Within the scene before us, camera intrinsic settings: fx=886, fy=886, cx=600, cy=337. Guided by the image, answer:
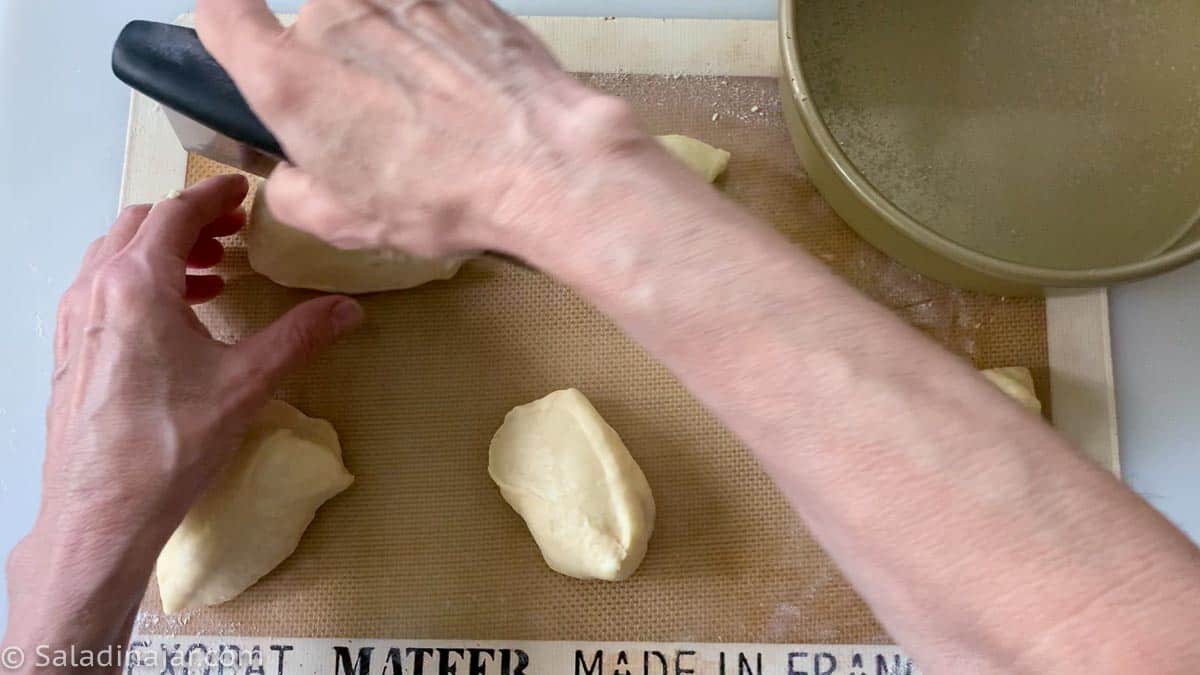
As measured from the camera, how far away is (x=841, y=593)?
0.93 metres

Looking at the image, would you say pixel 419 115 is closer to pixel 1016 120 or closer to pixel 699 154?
pixel 699 154

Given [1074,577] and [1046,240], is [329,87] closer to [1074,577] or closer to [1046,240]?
[1074,577]

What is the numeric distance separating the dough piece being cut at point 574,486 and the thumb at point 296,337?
8.1 inches

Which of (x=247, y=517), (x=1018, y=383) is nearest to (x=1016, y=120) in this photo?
(x=1018, y=383)

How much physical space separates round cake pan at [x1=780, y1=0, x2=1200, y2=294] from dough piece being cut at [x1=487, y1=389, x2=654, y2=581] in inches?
14.5

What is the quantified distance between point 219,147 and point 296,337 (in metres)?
0.21

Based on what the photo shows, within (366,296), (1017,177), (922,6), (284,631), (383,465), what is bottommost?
(284,631)

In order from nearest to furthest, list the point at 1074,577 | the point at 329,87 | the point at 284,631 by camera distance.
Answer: the point at 1074,577 → the point at 329,87 → the point at 284,631

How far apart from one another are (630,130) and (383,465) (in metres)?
0.56

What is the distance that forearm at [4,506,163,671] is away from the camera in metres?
0.76

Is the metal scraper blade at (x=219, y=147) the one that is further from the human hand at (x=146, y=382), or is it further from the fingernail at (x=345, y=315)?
the fingernail at (x=345, y=315)

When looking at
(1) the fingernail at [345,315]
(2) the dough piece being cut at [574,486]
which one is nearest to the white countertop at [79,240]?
(1) the fingernail at [345,315]

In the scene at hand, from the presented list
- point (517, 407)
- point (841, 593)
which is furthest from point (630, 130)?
point (841, 593)

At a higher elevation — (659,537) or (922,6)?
(922,6)
